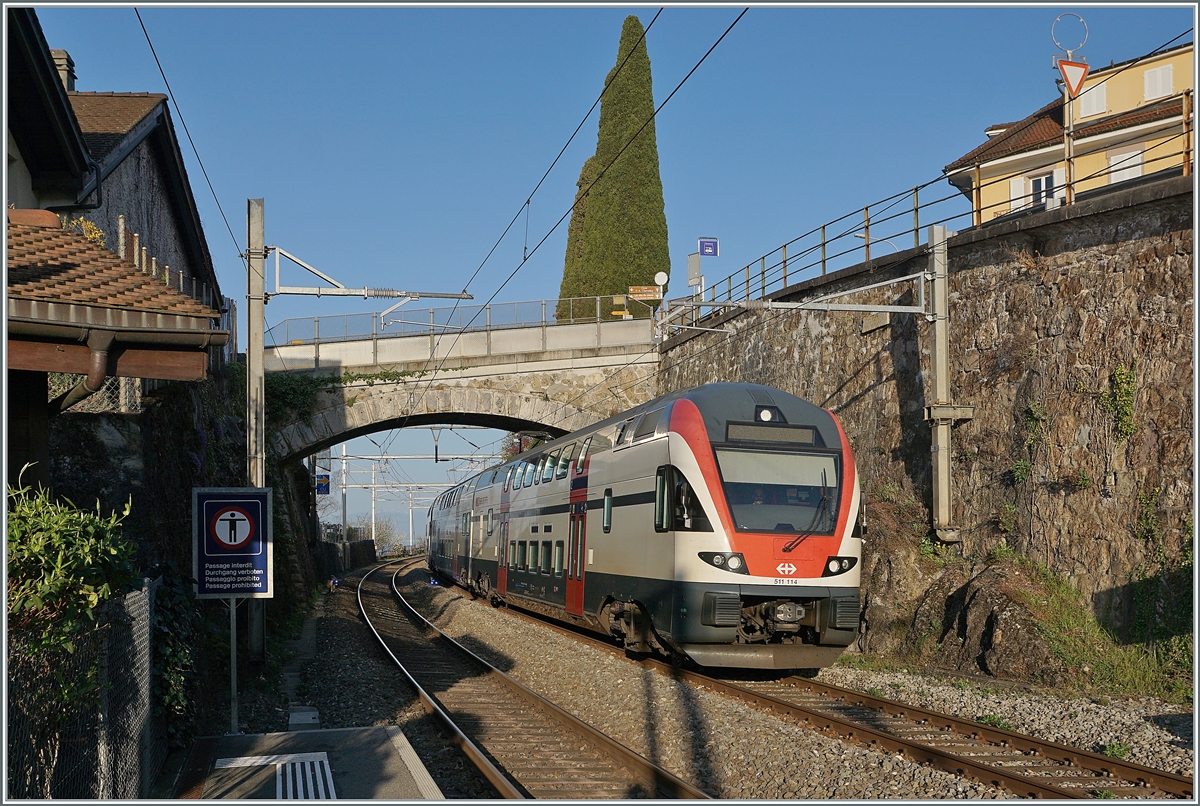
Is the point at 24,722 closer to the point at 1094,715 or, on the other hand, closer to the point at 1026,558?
the point at 1094,715

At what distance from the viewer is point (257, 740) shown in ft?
30.4

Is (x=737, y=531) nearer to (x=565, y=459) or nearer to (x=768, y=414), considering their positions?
(x=768, y=414)

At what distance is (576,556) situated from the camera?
16953mm

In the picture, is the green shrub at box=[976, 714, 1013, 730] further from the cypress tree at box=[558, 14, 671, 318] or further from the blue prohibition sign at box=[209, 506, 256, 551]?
the cypress tree at box=[558, 14, 671, 318]

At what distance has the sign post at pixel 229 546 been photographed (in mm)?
11078

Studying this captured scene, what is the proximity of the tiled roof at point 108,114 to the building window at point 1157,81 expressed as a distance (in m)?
28.0

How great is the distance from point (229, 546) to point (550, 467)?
29.6 feet

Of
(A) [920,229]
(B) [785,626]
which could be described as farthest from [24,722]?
(A) [920,229]

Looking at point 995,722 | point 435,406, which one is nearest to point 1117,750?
point 995,722

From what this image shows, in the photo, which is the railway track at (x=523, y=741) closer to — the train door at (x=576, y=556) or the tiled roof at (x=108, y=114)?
the train door at (x=576, y=556)

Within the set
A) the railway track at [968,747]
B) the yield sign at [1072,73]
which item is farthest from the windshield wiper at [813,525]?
the yield sign at [1072,73]

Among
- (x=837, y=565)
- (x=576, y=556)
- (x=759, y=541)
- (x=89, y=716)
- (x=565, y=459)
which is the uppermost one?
(x=565, y=459)

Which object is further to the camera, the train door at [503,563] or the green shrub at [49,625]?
the train door at [503,563]

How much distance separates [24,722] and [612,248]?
41.1m
